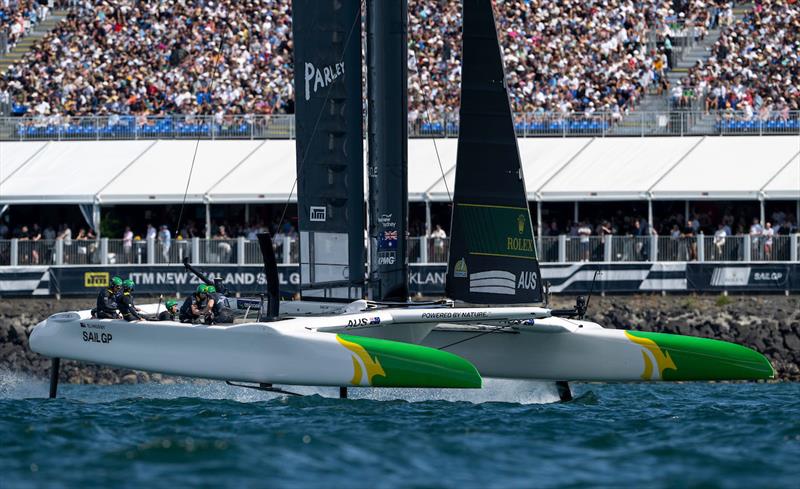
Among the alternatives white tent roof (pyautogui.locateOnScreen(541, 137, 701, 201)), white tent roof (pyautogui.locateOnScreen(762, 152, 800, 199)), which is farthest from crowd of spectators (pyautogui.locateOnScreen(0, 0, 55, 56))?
white tent roof (pyautogui.locateOnScreen(762, 152, 800, 199))

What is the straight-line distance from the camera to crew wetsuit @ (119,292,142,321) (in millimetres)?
17484

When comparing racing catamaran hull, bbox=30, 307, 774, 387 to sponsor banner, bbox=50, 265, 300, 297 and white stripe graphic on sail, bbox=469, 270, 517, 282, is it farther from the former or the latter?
sponsor banner, bbox=50, 265, 300, 297

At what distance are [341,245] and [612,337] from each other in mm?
3501

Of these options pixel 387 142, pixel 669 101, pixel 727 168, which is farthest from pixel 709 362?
pixel 669 101

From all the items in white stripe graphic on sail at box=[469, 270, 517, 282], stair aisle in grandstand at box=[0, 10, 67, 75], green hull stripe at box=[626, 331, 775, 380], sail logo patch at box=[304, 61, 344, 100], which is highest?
stair aisle in grandstand at box=[0, 10, 67, 75]

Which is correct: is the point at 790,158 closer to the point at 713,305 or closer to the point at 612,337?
the point at 713,305

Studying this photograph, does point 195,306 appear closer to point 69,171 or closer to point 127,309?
point 127,309

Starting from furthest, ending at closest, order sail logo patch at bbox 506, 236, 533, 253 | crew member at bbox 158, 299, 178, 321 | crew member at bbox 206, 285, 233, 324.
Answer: crew member at bbox 158, 299, 178, 321
sail logo patch at bbox 506, 236, 533, 253
crew member at bbox 206, 285, 233, 324

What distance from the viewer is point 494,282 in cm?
1772

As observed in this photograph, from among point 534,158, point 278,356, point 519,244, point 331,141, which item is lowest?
point 278,356

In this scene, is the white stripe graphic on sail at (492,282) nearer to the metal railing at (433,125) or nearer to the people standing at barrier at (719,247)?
the people standing at barrier at (719,247)

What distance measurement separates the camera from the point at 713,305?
25703 mm

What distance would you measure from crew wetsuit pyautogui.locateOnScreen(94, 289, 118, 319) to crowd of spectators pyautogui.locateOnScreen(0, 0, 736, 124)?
14.7m

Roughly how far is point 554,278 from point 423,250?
7.99 feet
